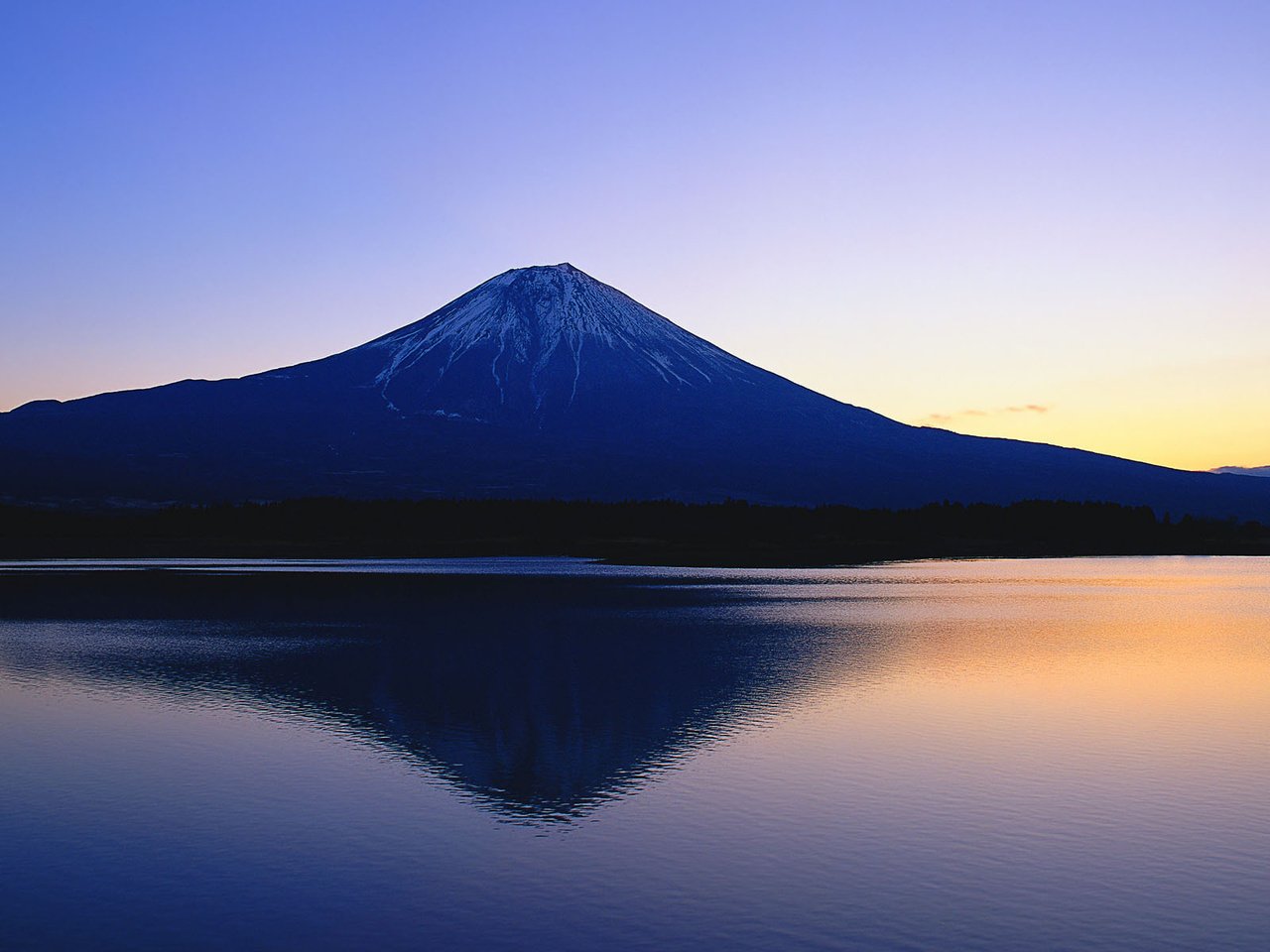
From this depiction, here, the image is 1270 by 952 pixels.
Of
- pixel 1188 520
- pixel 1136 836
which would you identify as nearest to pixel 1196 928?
pixel 1136 836

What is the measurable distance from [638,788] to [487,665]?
16.4 meters

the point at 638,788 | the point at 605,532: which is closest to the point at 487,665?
the point at 638,788

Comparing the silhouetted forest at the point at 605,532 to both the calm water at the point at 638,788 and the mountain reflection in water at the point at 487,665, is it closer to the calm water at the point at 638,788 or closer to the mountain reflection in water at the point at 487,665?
the mountain reflection in water at the point at 487,665

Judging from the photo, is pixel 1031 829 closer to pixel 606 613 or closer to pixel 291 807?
pixel 291 807

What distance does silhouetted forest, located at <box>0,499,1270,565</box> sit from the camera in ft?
435

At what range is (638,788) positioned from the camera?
20.5 meters

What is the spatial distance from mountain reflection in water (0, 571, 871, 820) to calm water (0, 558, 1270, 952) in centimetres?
17

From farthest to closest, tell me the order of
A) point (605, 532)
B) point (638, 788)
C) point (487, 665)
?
point (605, 532) → point (487, 665) → point (638, 788)

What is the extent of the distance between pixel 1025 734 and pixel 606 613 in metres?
30.4

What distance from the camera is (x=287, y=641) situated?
141ft

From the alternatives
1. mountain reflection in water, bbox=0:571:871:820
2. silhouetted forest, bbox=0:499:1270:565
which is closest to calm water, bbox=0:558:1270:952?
mountain reflection in water, bbox=0:571:871:820

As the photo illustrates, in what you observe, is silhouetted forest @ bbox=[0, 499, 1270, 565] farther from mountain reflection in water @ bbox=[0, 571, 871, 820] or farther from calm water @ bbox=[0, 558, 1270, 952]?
calm water @ bbox=[0, 558, 1270, 952]

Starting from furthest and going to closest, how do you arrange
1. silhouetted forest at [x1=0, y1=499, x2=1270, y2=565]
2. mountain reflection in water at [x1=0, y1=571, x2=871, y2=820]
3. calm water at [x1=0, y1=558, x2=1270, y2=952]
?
1. silhouetted forest at [x1=0, y1=499, x2=1270, y2=565]
2. mountain reflection in water at [x1=0, y1=571, x2=871, y2=820]
3. calm water at [x1=0, y1=558, x2=1270, y2=952]

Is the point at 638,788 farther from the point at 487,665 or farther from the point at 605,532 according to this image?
the point at 605,532
